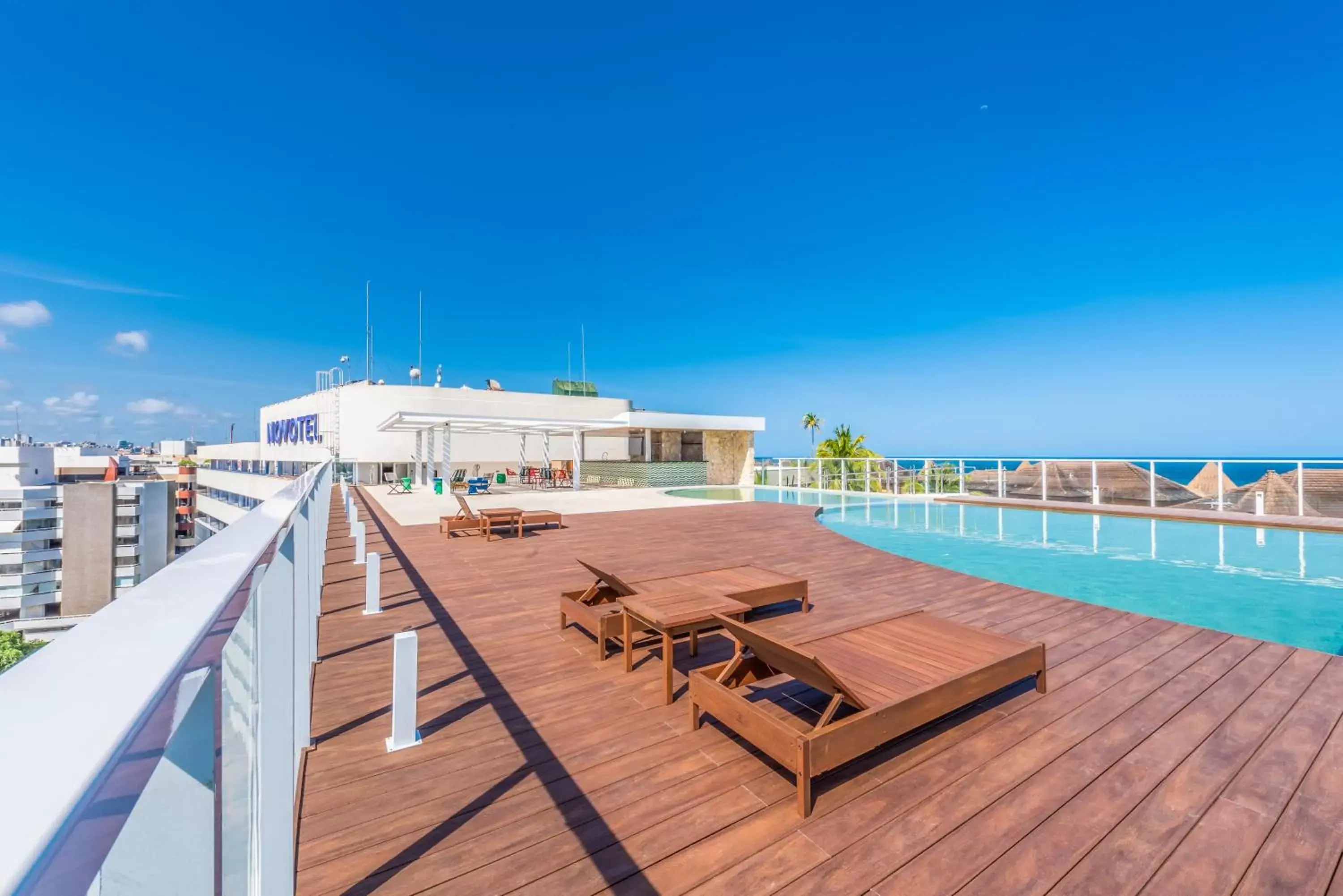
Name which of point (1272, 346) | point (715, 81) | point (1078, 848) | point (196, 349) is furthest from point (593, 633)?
point (1272, 346)

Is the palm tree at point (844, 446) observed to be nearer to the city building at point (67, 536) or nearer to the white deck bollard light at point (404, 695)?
the city building at point (67, 536)

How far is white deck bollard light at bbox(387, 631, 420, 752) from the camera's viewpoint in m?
2.94

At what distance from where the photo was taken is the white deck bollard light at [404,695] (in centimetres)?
294

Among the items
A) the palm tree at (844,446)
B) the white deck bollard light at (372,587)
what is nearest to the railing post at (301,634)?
the white deck bollard light at (372,587)

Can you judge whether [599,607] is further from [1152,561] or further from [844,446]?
[844,446]

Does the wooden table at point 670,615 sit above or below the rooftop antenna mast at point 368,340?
below

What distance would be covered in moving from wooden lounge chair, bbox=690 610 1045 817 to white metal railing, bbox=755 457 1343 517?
917 cm

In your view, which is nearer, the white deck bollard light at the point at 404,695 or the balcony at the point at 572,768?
the balcony at the point at 572,768

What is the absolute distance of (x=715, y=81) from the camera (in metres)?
21.6

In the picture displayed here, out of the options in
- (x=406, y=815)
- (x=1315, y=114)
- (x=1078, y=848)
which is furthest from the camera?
(x=1315, y=114)

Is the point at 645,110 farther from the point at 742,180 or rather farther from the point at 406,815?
the point at 406,815

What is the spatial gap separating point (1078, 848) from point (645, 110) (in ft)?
90.3

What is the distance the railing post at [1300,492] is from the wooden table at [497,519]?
47.2 feet

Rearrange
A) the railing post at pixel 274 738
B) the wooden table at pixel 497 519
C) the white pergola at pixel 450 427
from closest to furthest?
the railing post at pixel 274 738 < the wooden table at pixel 497 519 < the white pergola at pixel 450 427
